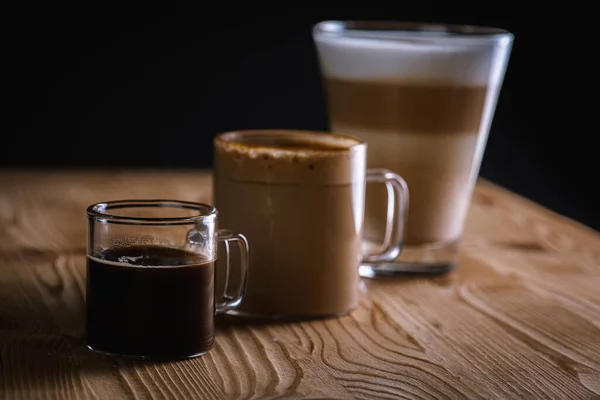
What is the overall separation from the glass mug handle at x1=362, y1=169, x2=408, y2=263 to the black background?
1.19m

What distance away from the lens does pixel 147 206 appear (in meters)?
0.77

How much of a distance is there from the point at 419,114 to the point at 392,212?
0.36ft

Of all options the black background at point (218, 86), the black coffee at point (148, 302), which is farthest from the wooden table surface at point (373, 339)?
the black background at point (218, 86)

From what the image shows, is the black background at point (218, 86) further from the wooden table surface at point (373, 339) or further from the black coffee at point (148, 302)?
the black coffee at point (148, 302)

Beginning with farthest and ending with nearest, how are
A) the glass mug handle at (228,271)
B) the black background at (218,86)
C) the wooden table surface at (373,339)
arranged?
1. the black background at (218,86)
2. the glass mug handle at (228,271)
3. the wooden table surface at (373,339)

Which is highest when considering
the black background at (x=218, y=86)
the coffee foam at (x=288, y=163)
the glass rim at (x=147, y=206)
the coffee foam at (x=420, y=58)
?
the coffee foam at (x=420, y=58)

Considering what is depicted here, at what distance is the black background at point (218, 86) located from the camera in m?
2.07

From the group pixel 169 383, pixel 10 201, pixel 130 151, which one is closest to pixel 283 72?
pixel 130 151

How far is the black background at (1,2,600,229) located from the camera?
207 centimetres

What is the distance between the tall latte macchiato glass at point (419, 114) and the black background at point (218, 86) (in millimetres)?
1093

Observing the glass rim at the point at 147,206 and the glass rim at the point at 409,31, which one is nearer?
the glass rim at the point at 147,206

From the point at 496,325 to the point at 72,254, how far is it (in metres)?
0.49

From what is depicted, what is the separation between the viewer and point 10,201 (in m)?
1.31

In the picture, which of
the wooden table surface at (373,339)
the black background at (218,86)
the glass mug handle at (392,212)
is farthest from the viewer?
the black background at (218,86)
